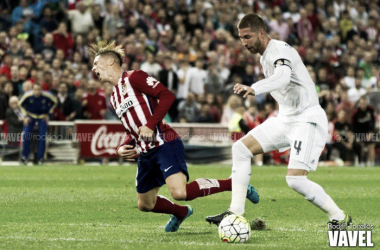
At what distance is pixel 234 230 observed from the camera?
7.12m

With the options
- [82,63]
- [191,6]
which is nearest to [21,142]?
[82,63]

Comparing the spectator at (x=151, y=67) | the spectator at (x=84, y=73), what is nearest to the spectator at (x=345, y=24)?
the spectator at (x=151, y=67)

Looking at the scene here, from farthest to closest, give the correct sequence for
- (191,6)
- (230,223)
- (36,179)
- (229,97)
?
(191,6) < (229,97) < (36,179) < (230,223)

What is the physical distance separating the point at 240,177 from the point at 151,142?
99cm

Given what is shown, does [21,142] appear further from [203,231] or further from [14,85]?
[203,231]

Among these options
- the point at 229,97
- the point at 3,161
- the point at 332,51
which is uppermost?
the point at 332,51

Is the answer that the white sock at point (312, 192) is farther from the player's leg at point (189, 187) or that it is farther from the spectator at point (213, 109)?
the spectator at point (213, 109)

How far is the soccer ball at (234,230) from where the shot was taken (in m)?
7.11

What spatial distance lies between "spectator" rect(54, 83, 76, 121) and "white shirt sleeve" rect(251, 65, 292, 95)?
12.5m

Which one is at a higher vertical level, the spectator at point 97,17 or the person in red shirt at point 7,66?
the spectator at point 97,17

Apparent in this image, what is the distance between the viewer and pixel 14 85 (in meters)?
19.3

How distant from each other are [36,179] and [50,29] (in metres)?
7.42

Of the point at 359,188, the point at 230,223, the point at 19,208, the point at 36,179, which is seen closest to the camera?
the point at 230,223

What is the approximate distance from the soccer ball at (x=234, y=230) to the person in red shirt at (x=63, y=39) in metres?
14.2
